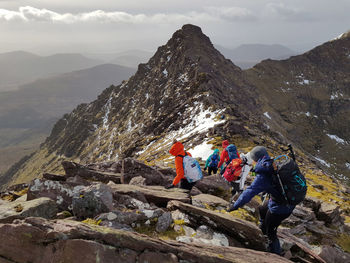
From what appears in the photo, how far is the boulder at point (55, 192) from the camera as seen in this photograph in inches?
456

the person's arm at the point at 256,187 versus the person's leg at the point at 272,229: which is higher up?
the person's arm at the point at 256,187

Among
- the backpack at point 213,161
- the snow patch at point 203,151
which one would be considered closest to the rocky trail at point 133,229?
the backpack at point 213,161

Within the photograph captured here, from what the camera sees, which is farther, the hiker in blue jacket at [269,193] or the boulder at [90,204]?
the boulder at [90,204]

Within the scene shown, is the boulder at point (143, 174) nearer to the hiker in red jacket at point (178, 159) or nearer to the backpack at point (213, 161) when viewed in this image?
the hiker in red jacket at point (178, 159)

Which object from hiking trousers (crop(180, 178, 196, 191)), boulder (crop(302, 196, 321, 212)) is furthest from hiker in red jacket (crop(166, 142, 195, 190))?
boulder (crop(302, 196, 321, 212))

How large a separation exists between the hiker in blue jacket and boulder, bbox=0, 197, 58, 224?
760 centimetres

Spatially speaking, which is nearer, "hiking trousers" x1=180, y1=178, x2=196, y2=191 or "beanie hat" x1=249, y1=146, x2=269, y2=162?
"beanie hat" x1=249, y1=146, x2=269, y2=162

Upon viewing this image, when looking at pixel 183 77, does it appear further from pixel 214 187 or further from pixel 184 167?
pixel 184 167

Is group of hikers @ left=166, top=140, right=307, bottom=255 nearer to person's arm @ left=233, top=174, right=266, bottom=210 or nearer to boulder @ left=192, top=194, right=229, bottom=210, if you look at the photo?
person's arm @ left=233, top=174, right=266, bottom=210

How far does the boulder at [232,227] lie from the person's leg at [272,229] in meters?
0.43

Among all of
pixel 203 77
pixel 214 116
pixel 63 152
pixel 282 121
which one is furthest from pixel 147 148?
pixel 63 152

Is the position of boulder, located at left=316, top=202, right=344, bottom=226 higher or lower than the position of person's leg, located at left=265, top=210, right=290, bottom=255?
lower

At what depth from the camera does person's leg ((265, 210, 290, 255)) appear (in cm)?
1025

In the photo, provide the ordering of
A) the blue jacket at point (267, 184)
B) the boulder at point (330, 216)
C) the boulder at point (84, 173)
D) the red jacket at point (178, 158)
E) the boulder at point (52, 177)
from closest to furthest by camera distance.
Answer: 1. the blue jacket at point (267, 184)
2. the red jacket at point (178, 158)
3. the boulder at point (52, 177)
4. the boulder at point (330, 216)
5. the boulder at point (84, 173)
